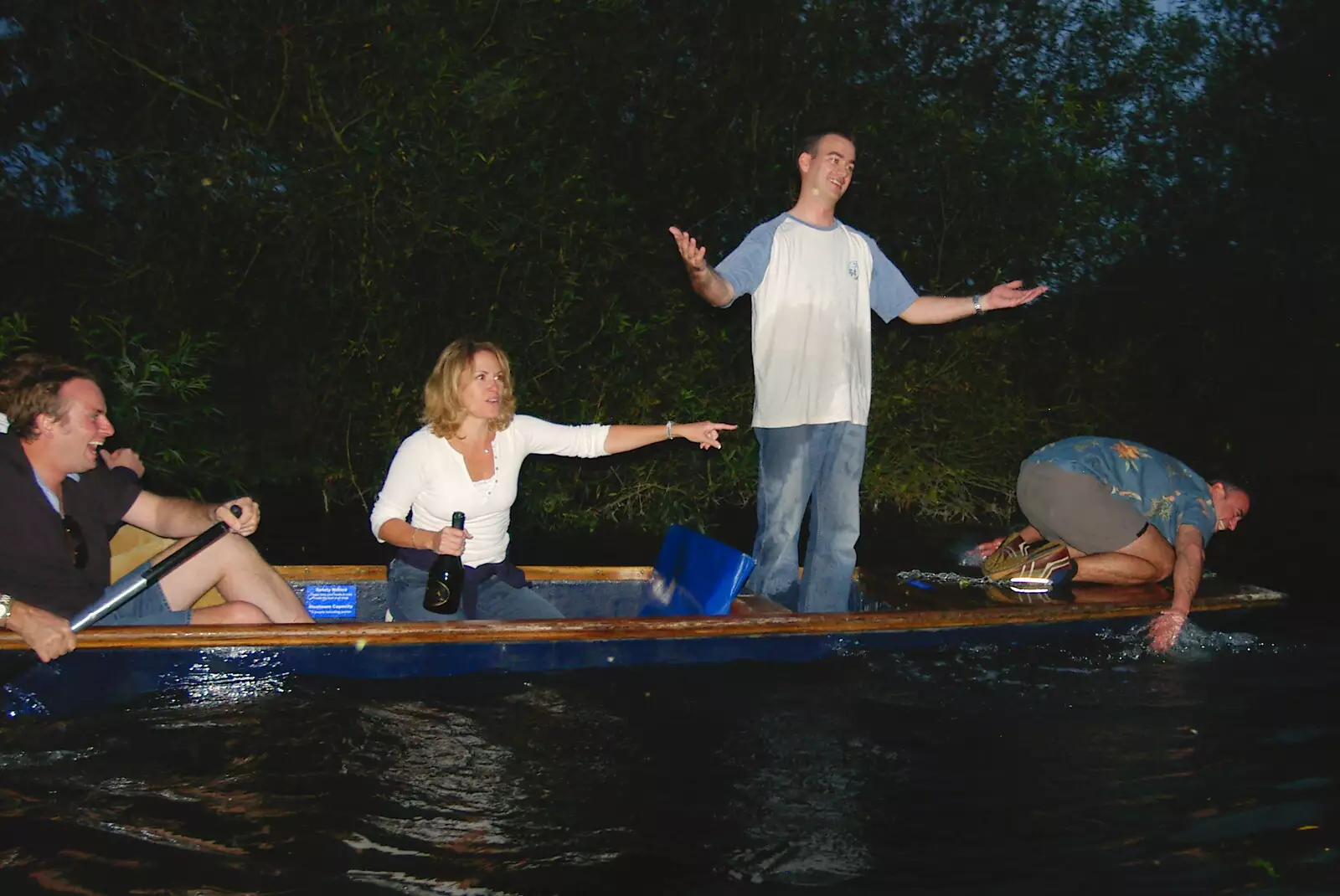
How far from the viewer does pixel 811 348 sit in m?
5.15

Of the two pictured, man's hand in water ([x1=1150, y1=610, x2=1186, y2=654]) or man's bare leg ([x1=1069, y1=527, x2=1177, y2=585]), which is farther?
man's bare leg ([x1=1069, y1=527, x2=1177, y2=585])

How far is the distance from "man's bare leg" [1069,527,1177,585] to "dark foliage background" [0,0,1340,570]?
3.91 m

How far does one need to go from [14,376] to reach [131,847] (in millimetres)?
1539

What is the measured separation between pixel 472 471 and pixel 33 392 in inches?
54.1

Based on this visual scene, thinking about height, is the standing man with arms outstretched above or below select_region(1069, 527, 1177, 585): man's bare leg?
above

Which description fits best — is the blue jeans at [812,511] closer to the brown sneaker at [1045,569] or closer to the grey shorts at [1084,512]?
the brown sneaker at [1045,569]

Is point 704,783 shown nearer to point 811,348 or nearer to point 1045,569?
point 811,348

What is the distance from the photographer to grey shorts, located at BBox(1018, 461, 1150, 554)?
6020 mm

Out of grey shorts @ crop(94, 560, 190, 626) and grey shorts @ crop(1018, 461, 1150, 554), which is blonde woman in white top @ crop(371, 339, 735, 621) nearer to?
grey shorts @ crop(94, 560, 190, 626)

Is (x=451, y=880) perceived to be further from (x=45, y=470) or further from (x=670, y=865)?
(x=45, y=470)

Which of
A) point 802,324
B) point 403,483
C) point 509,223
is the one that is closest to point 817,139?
point 802,324

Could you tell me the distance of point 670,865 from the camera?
3605 millimetres

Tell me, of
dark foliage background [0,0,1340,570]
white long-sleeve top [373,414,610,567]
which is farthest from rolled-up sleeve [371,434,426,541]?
dark foliage background [0,0,1340,570]

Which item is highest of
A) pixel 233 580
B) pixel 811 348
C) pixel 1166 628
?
pixel 811 348
